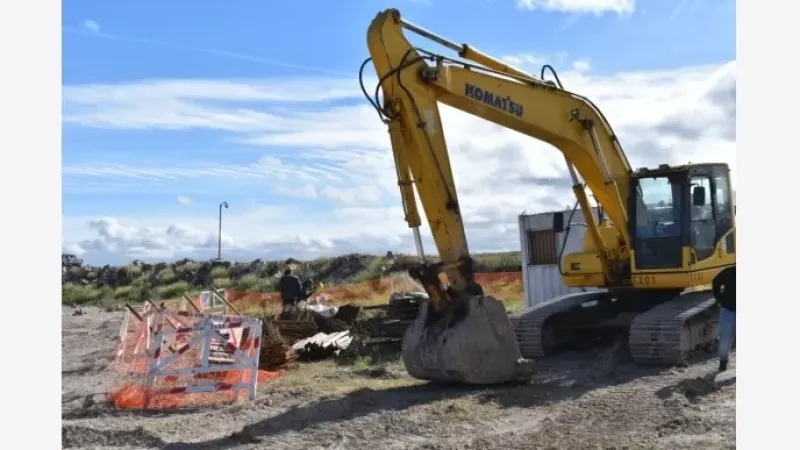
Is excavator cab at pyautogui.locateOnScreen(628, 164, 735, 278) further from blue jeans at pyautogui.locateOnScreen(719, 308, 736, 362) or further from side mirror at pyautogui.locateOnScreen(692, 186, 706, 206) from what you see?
blue jeans at pyautogui.locateOnScreen(719, 308, 736, 362)

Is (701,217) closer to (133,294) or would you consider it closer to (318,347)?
(318,347)

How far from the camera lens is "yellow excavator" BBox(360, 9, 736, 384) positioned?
10234 mm

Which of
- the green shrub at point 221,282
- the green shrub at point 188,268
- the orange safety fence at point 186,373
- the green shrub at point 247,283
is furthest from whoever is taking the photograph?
the green shrub at point 188,268

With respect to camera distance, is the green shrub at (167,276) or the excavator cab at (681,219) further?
the green shrub at (167,276)

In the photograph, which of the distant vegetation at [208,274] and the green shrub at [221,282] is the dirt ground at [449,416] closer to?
the distant vegetation at [208,274]

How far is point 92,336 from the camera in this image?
20.5 metres

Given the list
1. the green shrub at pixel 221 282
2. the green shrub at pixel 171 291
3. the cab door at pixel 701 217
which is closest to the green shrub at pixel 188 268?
the green shrub at pixel 221 282

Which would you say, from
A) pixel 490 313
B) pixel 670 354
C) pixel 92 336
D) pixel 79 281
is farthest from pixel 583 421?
pixel 79 281

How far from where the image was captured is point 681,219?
1248cm

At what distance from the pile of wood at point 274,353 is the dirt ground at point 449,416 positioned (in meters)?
1.36

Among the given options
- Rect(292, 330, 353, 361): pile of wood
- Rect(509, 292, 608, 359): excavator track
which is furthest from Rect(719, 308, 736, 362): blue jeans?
Rect(292, 330, 353, 361): pile of wood

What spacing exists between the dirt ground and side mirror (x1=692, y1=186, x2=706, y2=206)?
2.30 meters

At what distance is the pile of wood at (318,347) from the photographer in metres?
14.3

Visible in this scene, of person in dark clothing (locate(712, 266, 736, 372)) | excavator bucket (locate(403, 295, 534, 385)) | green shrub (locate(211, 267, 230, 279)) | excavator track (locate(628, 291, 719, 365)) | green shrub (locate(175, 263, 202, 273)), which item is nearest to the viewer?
excavator bucket (locate(403, 295, 534, 385))
